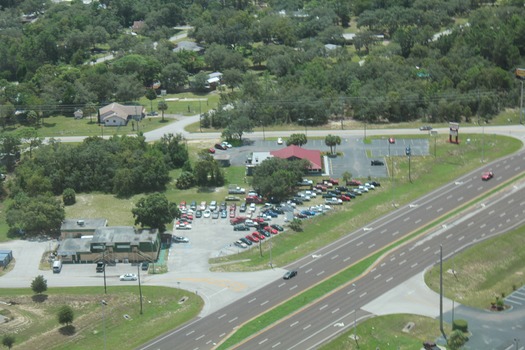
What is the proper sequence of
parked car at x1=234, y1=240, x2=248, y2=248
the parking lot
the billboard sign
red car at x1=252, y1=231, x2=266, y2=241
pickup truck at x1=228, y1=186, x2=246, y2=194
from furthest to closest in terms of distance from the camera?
the billboard sign → the parking lot → pickup truck at x1=228, y1=186, x2=246, y2=194 → red car at x1=252, y1=231, x2=266, y2=241 → parked car at x1=234, y1=240, x2=248, y2=248

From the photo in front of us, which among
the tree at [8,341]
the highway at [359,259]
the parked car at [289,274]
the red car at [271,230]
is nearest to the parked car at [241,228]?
the red car at [271,230]

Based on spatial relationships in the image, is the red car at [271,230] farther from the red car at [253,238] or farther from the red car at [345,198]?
the red car at [345,198]

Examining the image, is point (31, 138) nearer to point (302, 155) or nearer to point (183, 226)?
point (183, 226)

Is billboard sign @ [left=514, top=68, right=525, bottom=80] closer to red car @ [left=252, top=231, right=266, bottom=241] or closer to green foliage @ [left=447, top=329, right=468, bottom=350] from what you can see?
red car @ [left=252, top=231, right=266, bottom=241]

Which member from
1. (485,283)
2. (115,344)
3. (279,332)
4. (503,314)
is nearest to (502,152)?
Result: (485,283)

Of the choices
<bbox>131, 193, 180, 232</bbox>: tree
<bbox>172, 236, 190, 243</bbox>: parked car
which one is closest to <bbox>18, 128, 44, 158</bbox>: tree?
<bbox>131, 193, 180, 232</bbox>: tree

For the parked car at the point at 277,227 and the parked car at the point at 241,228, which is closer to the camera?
the parked car at the point at 277,227

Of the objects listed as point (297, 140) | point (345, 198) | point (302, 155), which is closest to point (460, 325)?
point (345, 198)
